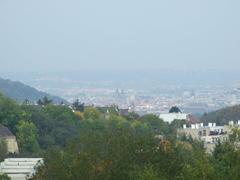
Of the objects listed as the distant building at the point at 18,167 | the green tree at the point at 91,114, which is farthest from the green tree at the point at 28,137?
the green tree at the point at 91,114

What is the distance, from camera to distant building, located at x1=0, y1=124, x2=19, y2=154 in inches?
1642

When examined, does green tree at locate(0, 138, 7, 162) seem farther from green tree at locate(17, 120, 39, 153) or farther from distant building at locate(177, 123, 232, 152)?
distant building at locate(177, 123, 232, 152)

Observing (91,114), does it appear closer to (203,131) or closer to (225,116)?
(203,131)

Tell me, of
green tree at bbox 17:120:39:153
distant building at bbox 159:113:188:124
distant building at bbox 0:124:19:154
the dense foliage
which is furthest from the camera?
distant building at bbox 159:113:188:124

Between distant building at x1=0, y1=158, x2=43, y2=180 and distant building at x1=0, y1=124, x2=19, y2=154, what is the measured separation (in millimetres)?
8086

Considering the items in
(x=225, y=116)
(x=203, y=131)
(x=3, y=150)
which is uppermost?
(x=3, y=150)

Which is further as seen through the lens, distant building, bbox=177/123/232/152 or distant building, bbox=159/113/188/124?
distant building, bbox=159/113/188/124

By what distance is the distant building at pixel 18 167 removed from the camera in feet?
97.7

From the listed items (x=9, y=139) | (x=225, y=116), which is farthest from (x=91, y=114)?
(x=225, y=116)

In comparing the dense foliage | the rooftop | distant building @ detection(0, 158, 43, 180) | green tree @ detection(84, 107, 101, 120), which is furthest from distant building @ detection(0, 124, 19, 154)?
the dense foliage

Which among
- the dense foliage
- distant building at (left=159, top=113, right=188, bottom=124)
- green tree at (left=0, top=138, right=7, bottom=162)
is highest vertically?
the dense foliage

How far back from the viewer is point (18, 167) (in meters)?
31.1

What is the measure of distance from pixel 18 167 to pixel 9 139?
11.9m

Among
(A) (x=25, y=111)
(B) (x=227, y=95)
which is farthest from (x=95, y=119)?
(B) (x=227, y=95)
